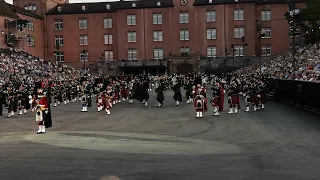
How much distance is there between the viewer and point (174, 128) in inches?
741

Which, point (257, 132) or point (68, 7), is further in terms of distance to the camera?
point (68, 7)

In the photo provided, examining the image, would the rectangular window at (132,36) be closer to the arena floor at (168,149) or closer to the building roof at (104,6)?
the building roof at (104,6)

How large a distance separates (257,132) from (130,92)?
68.5 ft

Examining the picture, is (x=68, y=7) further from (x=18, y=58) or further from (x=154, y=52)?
(x=18, y=58)

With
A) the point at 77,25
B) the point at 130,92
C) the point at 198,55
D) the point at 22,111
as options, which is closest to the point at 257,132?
the point at 22,111

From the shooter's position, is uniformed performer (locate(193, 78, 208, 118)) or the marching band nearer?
the marching band

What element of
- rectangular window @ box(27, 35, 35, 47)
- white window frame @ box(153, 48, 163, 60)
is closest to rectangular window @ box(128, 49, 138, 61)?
white window frame @ box(153, 48, 163, 60)

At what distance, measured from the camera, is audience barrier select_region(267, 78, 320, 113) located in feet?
77.3

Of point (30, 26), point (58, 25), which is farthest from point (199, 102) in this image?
point (58, 25)

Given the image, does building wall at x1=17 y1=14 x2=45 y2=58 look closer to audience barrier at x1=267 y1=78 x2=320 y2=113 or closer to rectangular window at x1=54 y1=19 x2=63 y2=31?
rectangular window at x1=54 y1=19 x2=63 y2=31

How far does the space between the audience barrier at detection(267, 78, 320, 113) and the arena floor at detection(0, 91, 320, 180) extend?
1.97 meters

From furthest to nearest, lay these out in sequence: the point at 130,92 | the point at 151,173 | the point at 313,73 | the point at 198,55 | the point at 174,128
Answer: the point at 198,55 → the point at 130,92 → the point at 313,73 → the point at 174,128 → the point at 151,173

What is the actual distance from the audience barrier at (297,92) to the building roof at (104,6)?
55.8 m

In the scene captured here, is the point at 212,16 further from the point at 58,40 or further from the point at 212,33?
the point at 58,40
